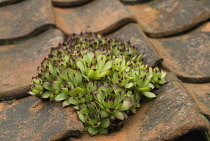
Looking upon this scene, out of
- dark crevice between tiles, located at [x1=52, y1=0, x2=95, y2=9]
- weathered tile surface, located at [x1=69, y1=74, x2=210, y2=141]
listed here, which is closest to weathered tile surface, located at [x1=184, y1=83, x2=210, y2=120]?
weathered tile surface, located at [x1=69, y1=74, x2=210, y2=141]

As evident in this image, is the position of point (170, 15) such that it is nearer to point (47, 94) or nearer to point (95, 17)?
point (95, 17)

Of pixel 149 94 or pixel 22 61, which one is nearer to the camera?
pixel 149 94

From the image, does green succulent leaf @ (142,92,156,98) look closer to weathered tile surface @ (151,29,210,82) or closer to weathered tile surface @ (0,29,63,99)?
weathered tile surface @ (151,29,210,82)

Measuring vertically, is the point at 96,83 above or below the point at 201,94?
above

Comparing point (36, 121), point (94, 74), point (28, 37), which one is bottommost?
point (36, 121)

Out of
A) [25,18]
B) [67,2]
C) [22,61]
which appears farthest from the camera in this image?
[67,2]

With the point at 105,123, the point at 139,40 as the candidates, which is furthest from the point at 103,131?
the point at 139,40

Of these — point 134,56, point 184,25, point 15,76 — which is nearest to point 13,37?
point 15,76
